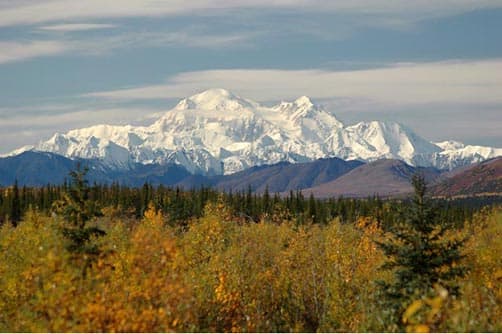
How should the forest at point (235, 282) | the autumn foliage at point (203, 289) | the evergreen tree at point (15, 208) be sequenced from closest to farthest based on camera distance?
the autumn foliage at point (203, 289), the forest at point (235, 282), the evergreen tree at point (15, 208)

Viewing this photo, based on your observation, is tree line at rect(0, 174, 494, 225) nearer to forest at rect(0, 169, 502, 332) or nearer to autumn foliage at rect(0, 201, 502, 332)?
autumn foliage at rect(0, 201, 502, 332)

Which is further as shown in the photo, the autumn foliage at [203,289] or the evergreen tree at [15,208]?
the evergreen tree at [15,208]

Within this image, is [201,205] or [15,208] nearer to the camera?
[15,208]

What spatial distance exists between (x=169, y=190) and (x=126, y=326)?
565 feet

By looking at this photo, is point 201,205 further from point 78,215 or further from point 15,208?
point 78,215

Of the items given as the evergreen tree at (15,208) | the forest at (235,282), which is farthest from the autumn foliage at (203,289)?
the evergreen tree at (15,208)

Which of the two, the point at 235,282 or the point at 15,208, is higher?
the point at 235,282

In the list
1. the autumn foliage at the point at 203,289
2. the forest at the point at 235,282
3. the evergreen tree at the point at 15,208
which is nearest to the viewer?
the autumn foliage at the point at 203,289

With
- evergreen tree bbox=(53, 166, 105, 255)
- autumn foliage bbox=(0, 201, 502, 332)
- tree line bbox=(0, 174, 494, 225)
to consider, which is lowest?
tree line bbox=(0, 174, 494, 225)

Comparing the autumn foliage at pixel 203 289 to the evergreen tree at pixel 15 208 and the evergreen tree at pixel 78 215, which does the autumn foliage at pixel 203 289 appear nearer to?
the evergreen tree at pixel 78 215

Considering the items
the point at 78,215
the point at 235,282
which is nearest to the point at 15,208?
the point at 235,282

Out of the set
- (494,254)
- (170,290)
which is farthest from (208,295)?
(494,254)

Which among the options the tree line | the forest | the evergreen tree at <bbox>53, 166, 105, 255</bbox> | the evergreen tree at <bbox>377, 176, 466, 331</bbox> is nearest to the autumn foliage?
the forest

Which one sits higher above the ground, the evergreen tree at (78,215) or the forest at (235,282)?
the evergreen tree at (78,215)
